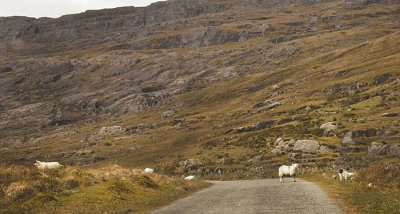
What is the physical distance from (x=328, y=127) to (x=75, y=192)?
12240cm

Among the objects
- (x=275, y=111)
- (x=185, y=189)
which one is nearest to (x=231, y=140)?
(x=275, y=111)

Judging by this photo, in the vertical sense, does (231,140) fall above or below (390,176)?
below

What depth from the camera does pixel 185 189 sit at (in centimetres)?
5016

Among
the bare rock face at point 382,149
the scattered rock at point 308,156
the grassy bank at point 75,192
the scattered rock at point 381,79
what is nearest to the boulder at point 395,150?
the bare rock face at point 382,149

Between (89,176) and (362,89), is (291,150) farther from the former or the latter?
(89,176)

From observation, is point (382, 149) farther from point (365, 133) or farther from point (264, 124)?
point (264, 124)

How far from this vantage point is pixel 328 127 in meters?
145

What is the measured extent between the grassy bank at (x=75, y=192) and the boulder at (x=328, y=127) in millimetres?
106931

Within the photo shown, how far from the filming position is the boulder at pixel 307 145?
128500 millimetres

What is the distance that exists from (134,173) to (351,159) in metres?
74.9

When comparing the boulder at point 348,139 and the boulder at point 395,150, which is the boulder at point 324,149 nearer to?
the boulder at point 348,139

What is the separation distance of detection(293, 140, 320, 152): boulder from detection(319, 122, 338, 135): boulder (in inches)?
511

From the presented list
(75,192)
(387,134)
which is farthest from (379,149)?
(75,192)

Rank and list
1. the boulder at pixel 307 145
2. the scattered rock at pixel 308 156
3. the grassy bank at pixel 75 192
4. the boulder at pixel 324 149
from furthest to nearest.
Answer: the boulder at pixel 307 145
the boulder at pixel 324 149
the scattered rock at pixel 308 156
the grassy bank at pixel 75 192
